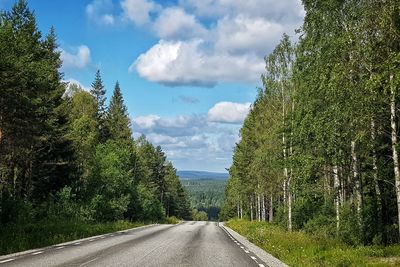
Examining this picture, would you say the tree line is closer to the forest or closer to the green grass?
the green grass

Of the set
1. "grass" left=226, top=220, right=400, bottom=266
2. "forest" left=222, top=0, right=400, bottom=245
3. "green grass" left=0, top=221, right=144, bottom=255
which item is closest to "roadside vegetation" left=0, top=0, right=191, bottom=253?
"green grass" left=0, top=221, right=144, bottom=255

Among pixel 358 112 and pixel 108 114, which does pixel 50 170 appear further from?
pixel 108 114

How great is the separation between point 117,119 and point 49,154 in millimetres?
34031

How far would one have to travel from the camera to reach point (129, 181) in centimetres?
5038

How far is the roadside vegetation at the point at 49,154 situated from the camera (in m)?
23.5

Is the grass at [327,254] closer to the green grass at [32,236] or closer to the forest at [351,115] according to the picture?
the forest at [351,115]

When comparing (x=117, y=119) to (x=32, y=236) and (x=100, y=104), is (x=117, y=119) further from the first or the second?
(x=32, y=236)

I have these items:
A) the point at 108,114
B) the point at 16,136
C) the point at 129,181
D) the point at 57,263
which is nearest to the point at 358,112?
the point at 57,263

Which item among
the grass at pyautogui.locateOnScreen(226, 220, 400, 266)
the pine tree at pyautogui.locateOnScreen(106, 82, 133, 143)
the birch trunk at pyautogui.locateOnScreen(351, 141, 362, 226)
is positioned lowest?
the grass at pyautogui.locateOnScreen(226, 220, 400, 266)

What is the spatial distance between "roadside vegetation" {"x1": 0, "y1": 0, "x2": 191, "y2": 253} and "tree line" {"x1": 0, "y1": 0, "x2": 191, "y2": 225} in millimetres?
53

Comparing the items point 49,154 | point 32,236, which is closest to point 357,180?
point 32,236

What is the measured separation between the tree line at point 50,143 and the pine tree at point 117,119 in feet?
0.51

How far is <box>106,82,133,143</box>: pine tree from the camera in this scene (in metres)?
69.4

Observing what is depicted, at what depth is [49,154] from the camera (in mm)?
38531
